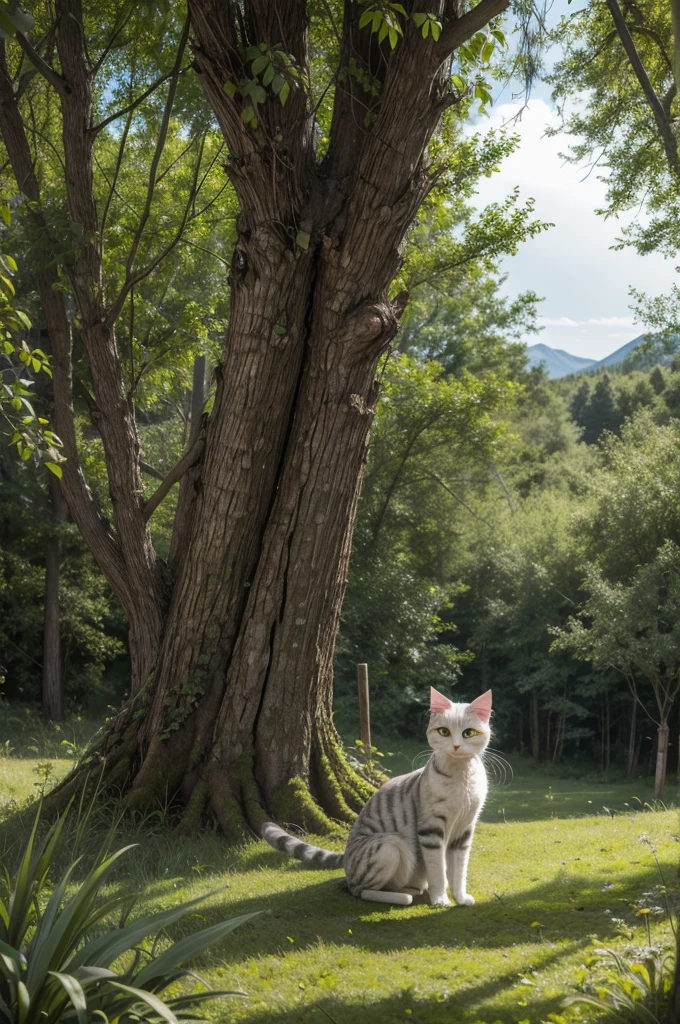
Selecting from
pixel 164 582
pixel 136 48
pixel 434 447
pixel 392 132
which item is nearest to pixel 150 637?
pixel 164 582

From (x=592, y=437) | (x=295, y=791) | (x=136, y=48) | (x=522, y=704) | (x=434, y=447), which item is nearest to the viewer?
(x=295, y=791)

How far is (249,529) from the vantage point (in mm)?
6922

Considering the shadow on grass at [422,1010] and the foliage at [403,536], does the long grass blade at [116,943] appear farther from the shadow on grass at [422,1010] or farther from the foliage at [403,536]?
the foliage at [403,536]

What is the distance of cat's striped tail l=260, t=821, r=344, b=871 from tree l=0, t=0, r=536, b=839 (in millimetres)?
932

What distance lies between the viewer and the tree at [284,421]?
6.32 m

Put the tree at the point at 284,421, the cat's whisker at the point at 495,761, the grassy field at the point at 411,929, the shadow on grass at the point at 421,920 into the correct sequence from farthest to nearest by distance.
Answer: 1. the tree at the point at 284,421
2. the cat's whisker at the point at 495,761
3. the shadow on grass at the point at 421,920
4. the grassy field at the point at 411,929

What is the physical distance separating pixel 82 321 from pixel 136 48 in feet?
15.3

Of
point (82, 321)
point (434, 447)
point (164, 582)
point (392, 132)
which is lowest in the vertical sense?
point (164, 582)

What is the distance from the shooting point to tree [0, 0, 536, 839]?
632 cm

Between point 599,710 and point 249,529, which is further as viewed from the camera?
point 599,710

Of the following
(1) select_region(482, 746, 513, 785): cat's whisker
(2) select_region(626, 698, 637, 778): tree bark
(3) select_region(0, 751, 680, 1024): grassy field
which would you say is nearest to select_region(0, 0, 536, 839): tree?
(3) select_region(0, 751, 680, 1024): grassy field

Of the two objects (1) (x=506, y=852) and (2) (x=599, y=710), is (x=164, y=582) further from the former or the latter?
(2) (x=599, y=710)

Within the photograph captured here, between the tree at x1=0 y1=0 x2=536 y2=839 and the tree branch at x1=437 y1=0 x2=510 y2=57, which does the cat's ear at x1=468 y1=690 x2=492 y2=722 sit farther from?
the tree branch at x1=437 y1=0 x2=510 y2=57

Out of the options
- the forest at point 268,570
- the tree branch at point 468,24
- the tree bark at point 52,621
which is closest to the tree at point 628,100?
the forest at point 268,570
